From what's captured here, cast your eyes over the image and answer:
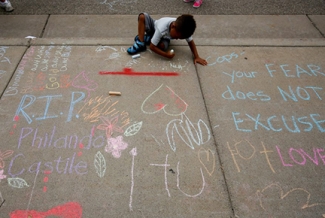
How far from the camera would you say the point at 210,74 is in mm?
3209

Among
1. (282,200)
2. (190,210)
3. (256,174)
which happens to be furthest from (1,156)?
(282,200)

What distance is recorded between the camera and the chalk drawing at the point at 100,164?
2219 millimetres

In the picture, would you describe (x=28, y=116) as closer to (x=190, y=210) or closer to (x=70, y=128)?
(x=70, y=128)

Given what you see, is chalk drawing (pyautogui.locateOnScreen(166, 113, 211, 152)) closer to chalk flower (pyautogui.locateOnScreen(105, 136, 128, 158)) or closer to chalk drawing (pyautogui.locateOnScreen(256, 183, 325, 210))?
chalk flower (pyautogui.locateOnScreen(105, 136, 128, 158))

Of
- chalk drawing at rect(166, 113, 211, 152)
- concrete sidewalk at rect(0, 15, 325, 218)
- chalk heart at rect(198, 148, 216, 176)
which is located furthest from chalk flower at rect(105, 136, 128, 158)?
chalk heart at rect(198, 148, 216, 176)

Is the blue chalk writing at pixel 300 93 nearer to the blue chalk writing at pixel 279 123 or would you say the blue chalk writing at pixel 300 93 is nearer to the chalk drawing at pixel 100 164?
the blue chalk writing at pixel 279 123

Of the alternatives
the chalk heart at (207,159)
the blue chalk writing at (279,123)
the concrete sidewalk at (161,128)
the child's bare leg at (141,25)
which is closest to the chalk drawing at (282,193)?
the concrete sidewalk at (161,128)

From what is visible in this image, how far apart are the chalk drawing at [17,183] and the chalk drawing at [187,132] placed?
125 cm

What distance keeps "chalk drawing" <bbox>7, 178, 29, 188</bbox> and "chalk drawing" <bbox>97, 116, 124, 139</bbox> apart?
77cm

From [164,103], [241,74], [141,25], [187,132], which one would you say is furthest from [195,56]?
[187,132]

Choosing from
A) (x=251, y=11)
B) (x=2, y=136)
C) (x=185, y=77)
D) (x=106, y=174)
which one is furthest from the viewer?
(x=251, y=11)

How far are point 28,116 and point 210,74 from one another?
2.05m

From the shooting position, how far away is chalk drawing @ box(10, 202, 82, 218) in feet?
6.42

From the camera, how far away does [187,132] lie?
8.33 feet
